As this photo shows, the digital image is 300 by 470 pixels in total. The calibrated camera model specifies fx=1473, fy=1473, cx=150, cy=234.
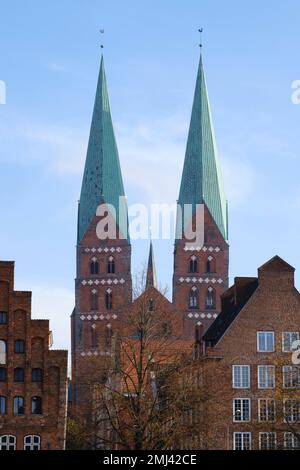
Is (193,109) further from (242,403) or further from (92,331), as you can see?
(242,403)

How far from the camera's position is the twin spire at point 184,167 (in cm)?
15612

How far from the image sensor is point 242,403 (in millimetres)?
83062

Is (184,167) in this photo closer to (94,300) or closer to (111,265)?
(111,265)

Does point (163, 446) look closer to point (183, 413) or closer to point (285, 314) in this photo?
point (183, 413)

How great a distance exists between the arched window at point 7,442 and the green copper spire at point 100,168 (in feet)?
258

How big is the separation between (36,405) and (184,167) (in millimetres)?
81801

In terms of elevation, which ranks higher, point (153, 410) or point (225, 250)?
point (225, 250)

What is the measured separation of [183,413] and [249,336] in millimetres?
17102

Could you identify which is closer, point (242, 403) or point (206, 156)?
Answer: point (242, 403)
